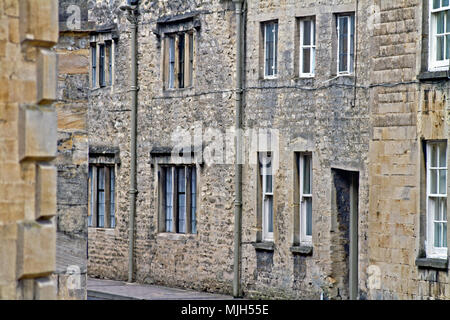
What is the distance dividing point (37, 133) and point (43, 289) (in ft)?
3.34

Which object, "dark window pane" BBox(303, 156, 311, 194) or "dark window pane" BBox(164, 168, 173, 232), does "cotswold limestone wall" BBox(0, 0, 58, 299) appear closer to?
"dark window pane" BBox(303, 156, 311, 194)

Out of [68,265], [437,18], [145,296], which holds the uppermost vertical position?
[437,18]

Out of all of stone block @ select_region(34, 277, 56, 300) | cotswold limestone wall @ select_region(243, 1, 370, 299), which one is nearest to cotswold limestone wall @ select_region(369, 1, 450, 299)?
cotswold limestone wall @ select_region(243, 1, 370, 299)

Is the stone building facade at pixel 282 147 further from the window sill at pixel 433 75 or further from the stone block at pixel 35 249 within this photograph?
the stone block at pixel 35 249

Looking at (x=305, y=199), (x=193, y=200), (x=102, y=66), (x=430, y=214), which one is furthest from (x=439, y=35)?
(x=102, y=66)

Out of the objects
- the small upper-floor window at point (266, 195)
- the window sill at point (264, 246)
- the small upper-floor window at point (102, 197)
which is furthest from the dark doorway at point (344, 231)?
the small upper-floor window at point (102, 197)

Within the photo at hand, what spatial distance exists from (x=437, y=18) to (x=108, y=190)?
11921 mm

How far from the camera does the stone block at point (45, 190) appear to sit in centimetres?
794

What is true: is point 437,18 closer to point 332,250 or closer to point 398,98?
point 398,98

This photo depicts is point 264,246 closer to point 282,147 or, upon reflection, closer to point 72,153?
point 282,147

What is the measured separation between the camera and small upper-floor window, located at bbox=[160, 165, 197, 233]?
26188 millimetres

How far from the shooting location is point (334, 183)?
21938mm

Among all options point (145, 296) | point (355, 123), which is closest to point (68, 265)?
point (355, 123)

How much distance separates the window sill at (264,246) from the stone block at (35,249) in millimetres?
15542
